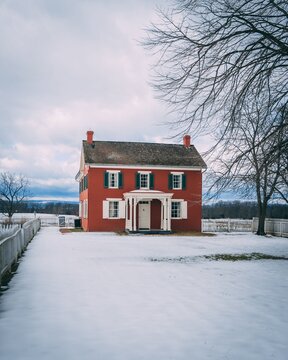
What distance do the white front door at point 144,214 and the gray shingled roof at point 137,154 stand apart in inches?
127

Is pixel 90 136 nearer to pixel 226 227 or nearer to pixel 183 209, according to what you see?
pixel 183 209

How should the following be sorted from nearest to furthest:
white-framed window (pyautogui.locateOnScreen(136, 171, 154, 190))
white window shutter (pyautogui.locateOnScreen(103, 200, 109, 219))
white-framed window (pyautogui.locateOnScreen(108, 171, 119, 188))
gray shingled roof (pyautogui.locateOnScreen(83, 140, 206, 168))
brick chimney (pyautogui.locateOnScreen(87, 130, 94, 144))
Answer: white window shutter (pyautogui.locateOnScreen(103, 200, 109, 219))
white-framed window (pyautogui.locateOnScreen(108, 171, 119, 188))
gray shingled roof (pyautogui.locateOnScreen(83, 140, 206, 168))
white-framed window (pyautogui.locateOnScreen(136, 171, 154, 190))
brick chimney (pyautogui.locateOnScreen(87, 130, 94, 144))

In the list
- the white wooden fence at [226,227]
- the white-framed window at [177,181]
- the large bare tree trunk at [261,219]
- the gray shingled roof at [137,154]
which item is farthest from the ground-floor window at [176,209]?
the large bare tree trunk at [261,219]

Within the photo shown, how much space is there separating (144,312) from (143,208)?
77.5 feet

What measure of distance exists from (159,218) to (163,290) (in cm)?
2199

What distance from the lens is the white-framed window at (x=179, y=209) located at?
3083 cm

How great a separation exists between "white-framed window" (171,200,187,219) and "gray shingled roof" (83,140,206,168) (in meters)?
3.12

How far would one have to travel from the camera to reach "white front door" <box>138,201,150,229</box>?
3023 cm

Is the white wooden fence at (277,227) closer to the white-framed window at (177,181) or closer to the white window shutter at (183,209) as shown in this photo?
the white window shutter at (183,209)

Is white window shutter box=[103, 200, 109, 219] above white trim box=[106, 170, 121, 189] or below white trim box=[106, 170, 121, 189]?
below

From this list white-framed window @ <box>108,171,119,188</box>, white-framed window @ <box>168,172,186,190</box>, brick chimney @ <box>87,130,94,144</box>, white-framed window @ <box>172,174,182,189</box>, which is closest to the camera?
white-framed window @ <box>108,171,119,188</box>

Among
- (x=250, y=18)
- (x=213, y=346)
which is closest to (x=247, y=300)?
(x=213, y=346)

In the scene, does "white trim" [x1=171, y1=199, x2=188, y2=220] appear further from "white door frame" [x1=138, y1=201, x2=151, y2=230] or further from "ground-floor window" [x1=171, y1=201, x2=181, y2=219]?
"white door frame" [x1=138, y1=201, x2=151, y2=230]

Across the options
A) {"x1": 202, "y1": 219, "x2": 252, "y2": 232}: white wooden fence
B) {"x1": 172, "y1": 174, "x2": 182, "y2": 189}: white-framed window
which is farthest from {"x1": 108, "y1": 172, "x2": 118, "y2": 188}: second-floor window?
{"x1": 202, "y1": 219, "x2": 252, "y2": 232}: white wooden fence
